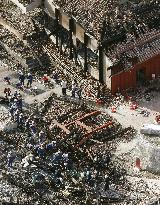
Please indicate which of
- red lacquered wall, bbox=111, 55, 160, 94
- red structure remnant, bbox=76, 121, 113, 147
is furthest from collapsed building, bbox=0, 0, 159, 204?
red lacquered wall, bbox=111, 55, 160, 94

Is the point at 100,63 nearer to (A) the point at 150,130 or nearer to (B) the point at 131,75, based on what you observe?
(B) the point at 131,75

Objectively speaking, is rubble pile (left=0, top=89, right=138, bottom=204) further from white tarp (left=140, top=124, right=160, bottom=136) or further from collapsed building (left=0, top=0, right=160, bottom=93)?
collapsed building (left=0, top=0, right=160, bottom=93)

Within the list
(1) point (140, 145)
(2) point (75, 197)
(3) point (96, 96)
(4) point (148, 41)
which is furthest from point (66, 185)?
(4) point (148, 41)

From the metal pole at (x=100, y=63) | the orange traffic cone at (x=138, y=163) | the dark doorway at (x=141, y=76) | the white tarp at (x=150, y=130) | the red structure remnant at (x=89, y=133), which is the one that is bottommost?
the orange traffic cone at (x=138, y=163)

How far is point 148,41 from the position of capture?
5659cm

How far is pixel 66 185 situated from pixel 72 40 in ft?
55.7

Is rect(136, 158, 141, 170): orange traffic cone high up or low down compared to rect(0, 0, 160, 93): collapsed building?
down

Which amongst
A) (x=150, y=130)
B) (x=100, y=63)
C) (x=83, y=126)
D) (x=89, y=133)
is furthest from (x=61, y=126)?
(x=100, y=63)

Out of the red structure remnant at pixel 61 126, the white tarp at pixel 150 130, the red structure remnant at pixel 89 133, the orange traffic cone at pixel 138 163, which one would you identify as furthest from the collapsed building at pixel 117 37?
the orange traffic cone at pixel 138 163

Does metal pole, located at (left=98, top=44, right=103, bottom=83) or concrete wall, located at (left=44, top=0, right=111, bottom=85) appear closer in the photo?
metal pole, located at (left=98, top=44, right=103, bottom=83)

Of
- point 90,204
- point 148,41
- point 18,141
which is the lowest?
point 90,204

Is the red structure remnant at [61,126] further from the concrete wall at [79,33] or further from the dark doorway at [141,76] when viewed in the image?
the dark doorway at [141,76]

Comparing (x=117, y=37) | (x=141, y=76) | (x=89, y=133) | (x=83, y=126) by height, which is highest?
(x=117, y=37)

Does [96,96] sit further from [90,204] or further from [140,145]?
[90,204]
